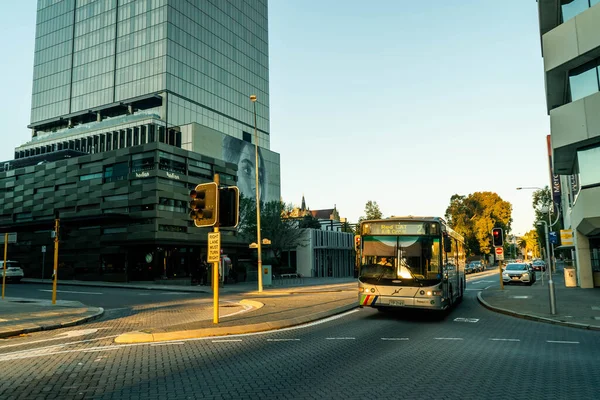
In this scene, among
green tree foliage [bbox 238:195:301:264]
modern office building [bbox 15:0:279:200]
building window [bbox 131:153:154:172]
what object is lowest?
green tree foliage [bbox 238:195:301:264]

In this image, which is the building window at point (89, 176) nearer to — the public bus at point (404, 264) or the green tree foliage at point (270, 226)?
the green tree foliage at point (270, 226)

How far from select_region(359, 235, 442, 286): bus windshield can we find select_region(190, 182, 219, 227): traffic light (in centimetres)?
496

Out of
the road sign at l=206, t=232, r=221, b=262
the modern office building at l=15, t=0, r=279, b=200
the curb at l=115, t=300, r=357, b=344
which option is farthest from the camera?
the modern office building at l=15, t=0, r=279, b=200

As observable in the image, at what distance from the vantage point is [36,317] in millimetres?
14023

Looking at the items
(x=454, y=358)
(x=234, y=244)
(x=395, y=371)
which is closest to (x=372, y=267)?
(x=454, y=358)

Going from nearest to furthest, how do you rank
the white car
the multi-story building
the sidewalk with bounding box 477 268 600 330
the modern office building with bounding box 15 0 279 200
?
the sidewalk with bounding box 477 268 600 330 → the white car → the multi-story building → the modern office building with bounding box 15 0 279 200

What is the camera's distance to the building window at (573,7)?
2236cm

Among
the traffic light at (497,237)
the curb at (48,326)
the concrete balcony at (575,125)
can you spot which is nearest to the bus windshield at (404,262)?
the curb at (48,326)

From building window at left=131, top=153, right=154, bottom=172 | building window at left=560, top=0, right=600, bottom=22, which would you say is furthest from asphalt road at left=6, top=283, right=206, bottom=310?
building window at left=560, top=0, right=600, bottom=22

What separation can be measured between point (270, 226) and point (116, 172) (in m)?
18.3

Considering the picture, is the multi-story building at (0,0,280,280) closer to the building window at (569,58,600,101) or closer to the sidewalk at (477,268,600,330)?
the sidewalk at (477,268,600,330)

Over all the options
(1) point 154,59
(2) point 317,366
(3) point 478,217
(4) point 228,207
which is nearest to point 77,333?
(4) point 228,207

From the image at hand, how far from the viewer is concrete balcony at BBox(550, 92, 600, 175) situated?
21125 mm

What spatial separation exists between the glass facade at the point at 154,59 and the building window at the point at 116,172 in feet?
104
